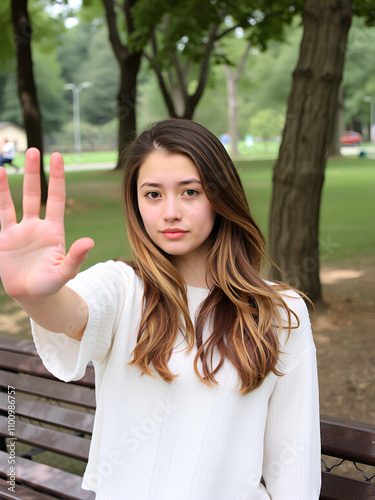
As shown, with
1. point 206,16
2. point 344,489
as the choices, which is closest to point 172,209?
point 344,489

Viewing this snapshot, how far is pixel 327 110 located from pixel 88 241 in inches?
191

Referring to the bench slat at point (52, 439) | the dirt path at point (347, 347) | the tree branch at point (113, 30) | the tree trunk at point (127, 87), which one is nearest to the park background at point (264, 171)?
the dirt path at point (347, 347)

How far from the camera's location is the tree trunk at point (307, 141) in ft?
18.3

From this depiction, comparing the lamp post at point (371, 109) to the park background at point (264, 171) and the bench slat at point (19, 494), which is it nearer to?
the park background at point (264, 171)

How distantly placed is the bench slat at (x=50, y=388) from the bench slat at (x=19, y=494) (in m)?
0.40

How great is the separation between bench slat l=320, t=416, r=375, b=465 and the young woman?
0.98 feet

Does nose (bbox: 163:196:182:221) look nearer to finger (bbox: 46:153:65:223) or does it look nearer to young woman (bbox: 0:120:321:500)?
young woman (bbox: 0:120:321:500)

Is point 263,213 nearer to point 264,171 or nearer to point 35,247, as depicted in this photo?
point 264,171

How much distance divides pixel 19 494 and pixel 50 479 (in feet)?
0.44

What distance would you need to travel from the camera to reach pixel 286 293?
1877mm

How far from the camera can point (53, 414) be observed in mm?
2811

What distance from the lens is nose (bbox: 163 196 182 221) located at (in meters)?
1.68

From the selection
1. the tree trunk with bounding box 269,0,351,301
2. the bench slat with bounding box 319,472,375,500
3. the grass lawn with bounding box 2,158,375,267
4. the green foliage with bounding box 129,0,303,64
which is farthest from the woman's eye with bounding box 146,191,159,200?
the green foliage with bounding box 129,0,303,64

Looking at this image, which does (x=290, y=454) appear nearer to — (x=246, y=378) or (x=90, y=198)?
(x=246, y=378)
